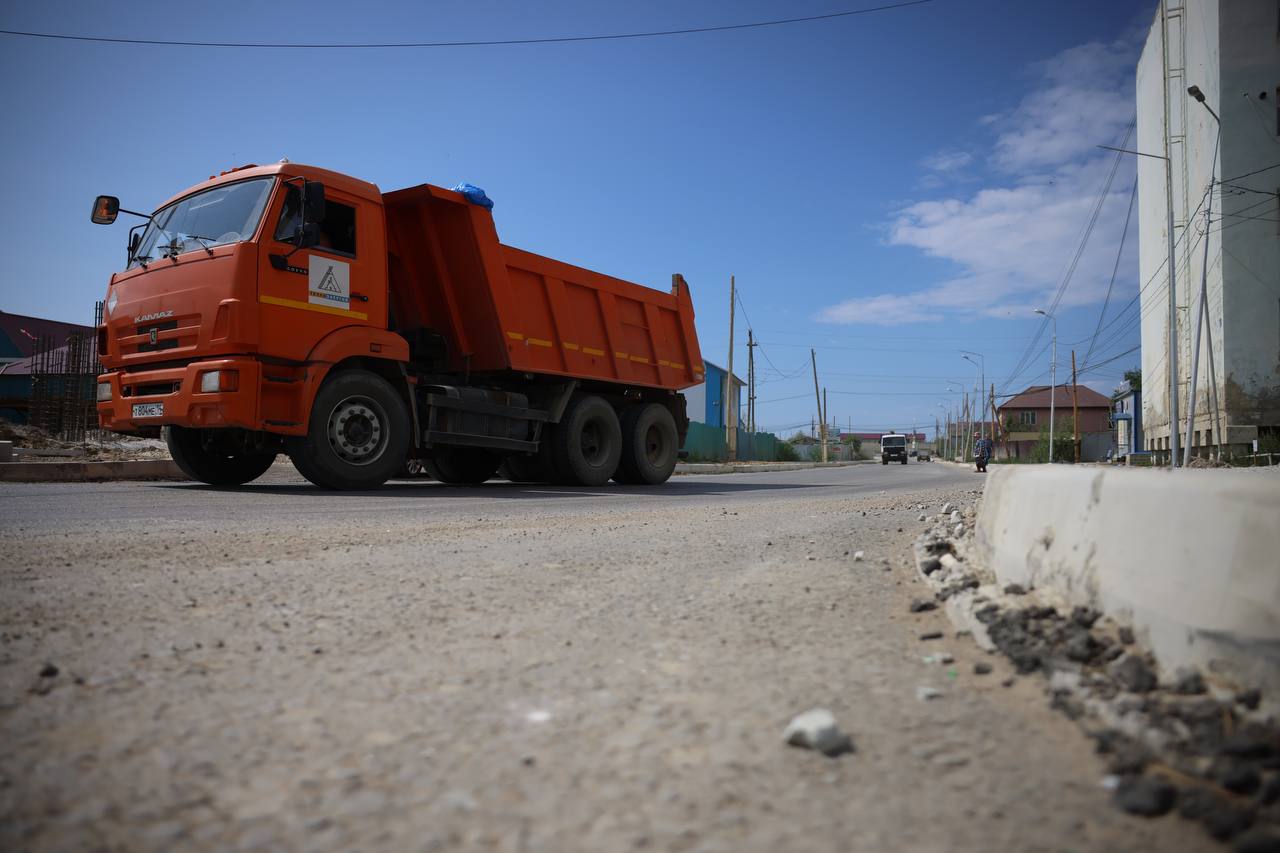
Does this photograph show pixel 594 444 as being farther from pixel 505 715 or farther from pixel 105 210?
pixel 505 715

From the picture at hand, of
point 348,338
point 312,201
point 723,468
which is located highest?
point 312,201

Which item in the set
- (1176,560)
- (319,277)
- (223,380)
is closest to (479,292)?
(319,277)

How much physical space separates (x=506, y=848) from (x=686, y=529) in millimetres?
3922

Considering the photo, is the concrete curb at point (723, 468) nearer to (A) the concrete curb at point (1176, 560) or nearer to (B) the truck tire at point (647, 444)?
(B) the truck tire at point (647, 444)

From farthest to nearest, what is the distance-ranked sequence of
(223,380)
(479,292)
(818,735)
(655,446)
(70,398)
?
(70,398) < (655,446) < (479,292) < (223,380) < (818,735)

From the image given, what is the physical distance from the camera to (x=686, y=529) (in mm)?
5066

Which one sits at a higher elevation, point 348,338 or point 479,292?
point 479,292

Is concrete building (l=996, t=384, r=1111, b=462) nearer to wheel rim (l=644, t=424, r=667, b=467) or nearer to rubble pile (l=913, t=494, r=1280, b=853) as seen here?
wheel rim (l=644, t=424, r=667, b=467)

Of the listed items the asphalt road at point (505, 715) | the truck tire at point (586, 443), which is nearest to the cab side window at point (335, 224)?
the truck tire at point (586, 443)

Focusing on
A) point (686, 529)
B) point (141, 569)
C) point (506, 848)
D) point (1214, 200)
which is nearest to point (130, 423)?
point (141, 569)

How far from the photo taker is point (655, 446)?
41.5 feet

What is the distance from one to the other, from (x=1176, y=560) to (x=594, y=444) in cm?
996

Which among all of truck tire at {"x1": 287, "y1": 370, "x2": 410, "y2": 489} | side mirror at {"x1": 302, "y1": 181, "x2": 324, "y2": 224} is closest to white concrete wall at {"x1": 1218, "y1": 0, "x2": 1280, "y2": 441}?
truck tire at {"x1": 287, "y1": 370, "x2": 410, "y2": 489}

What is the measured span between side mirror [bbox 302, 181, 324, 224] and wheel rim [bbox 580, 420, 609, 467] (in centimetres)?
498
